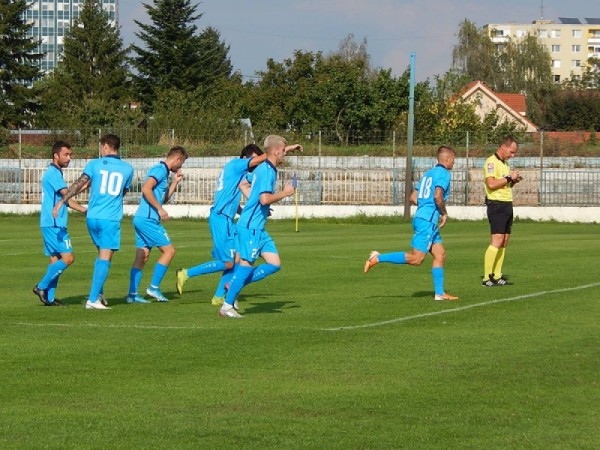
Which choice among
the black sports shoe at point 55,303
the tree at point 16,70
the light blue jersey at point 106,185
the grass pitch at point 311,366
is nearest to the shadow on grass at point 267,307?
the grass pitch at point 311,366

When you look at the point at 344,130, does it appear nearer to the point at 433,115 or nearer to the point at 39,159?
the point at 433,115

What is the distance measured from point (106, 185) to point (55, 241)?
1.14 meters

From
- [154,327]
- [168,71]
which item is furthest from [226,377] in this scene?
[168,71]

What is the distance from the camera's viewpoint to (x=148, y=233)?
1595 centimetres

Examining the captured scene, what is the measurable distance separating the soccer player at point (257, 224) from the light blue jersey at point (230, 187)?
1849 millimetres

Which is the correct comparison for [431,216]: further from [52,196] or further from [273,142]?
[52,196]

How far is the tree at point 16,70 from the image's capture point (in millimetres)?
86938

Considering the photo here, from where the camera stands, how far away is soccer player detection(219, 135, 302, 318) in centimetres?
1327

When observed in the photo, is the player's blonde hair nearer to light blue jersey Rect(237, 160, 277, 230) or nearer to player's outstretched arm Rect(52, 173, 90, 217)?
light blue jersey Rect(237, 160, 277, 230)

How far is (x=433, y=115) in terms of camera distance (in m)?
64.8

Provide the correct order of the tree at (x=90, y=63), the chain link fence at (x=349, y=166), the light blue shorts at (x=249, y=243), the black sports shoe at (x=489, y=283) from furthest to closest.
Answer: the tree at (x=90, y=63) < the chain link fence at (x=349, y=166) < the black sports shoe at (x=489, y=283) < the light blue shorts at (x=249, y=243)

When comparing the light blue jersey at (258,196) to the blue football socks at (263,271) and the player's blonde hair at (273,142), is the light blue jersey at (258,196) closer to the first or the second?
the player's blonde hair at (273,142)

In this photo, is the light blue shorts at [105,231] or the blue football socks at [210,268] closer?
the light blue shorts at [105,231]

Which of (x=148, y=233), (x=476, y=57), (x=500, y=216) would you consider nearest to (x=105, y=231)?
(x=148, y=233)
